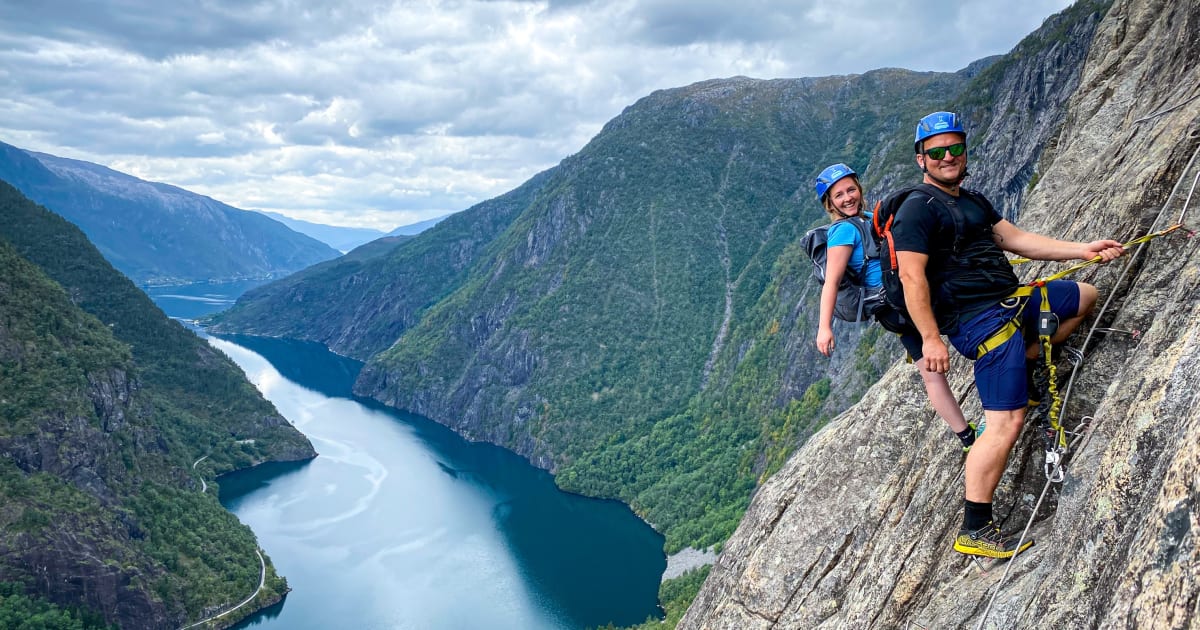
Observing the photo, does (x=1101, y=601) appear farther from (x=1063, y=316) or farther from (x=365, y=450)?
(x=365, y=450)

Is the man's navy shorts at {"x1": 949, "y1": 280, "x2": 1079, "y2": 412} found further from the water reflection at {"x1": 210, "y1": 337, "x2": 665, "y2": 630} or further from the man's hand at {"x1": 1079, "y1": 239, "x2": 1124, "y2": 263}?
the water reflection at {"x1": 210, "y1": 337, "x2": 665, "y2": 630}

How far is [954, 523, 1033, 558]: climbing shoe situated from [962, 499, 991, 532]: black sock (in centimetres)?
4

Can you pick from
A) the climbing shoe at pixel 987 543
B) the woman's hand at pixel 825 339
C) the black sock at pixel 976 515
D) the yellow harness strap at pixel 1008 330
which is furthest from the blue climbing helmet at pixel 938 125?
the climbing shoe at pixel 987 543

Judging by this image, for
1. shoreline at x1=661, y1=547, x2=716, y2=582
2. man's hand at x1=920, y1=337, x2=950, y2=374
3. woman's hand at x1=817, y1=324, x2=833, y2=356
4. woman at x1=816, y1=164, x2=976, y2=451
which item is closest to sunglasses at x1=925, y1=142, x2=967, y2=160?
woman at x1=816, y1=164, x2=976, y2=451

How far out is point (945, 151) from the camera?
7223mm

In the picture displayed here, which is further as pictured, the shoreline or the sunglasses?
the shoreline

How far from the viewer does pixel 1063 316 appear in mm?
7387

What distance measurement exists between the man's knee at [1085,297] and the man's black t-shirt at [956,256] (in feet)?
2.82

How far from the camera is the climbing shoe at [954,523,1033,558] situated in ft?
22.9

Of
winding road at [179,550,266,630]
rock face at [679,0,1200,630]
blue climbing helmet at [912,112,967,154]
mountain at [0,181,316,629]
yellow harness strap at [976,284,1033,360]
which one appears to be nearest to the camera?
rock face at [679,0,1200,630]

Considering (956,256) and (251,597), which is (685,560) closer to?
(251,597)

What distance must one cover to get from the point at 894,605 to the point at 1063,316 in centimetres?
361

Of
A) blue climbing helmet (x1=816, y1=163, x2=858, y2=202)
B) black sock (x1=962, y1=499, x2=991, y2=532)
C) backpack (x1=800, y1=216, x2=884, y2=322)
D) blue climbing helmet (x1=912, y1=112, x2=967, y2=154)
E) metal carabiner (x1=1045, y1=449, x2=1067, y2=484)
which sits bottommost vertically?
black sock (x1=962, y1=499, x2=991, y2=532)

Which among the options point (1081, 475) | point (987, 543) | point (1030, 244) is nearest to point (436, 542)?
point (987, 543)
